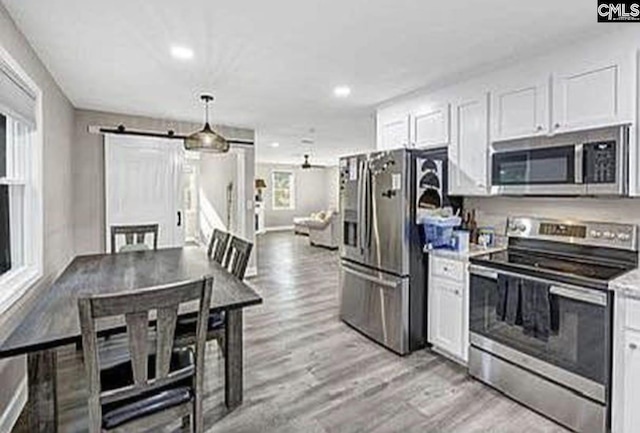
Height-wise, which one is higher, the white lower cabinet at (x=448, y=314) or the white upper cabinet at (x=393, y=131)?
the white upper cabinet at (x=393, y=131)

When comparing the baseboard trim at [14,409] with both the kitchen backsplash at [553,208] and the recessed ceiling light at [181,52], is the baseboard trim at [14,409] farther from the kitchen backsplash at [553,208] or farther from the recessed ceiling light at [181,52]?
the kitchen backsplash at [553,208]

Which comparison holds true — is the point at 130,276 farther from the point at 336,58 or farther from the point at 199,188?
the point at 199,188

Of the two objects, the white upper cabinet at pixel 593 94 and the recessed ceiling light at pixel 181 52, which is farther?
the recessed ceiling light at pixel 181 52

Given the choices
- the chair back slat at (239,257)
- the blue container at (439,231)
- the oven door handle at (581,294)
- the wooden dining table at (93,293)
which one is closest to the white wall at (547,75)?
the blue container at (439,231)

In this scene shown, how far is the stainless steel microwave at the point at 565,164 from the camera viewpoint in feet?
7.41

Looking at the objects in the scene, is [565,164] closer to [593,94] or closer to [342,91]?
[593,94]

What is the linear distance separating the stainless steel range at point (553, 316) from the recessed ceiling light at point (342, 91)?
196 cm

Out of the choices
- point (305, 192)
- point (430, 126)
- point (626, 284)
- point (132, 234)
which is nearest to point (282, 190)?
point (305, 192)

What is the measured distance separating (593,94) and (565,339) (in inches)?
58.8

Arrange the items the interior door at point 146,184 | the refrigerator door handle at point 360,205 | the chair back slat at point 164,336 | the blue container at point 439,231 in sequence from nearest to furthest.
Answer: the chair back slat at point 164,336
the blue container at point 439,231
the refrigerator door handle at point 360,205
the interior door at point 146,184

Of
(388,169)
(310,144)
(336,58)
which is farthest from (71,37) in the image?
(310,144)

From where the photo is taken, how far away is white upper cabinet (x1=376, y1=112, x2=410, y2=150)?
393 cm

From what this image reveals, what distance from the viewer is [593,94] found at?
94.5 inches

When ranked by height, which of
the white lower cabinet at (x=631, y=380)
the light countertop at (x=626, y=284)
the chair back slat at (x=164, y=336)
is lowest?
the white lower cabinet at (x=631, y=380)
